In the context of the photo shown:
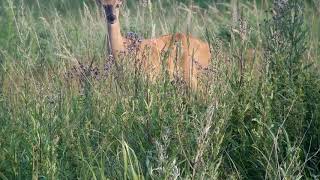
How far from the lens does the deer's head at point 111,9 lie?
616 cm

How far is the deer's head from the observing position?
6160mm

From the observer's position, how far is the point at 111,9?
6.18 meters

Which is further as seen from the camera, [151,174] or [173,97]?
[173,97]

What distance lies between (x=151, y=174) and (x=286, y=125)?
1.02 m

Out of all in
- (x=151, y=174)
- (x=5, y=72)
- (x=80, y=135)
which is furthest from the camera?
(x=5, y=72)

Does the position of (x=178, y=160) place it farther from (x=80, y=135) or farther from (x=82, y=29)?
(x=82, y=29)

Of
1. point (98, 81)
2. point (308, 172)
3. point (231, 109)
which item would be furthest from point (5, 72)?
point (308, 172)

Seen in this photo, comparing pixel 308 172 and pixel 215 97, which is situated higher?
pixel 215 97

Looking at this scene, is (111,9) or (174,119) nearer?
(174,119)

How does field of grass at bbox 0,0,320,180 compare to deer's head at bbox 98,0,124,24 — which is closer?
field of grass at bbox 0,0,320,180

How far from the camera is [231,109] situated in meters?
3.61

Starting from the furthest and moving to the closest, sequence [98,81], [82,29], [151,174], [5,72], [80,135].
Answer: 1. [82,29]
2. [5,72]
3. [98,81]
4. [80,135]
5. [151,174]

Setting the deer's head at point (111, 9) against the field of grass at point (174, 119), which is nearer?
the field of grass at point (174, 119)

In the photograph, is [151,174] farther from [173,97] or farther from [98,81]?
[98,81]
